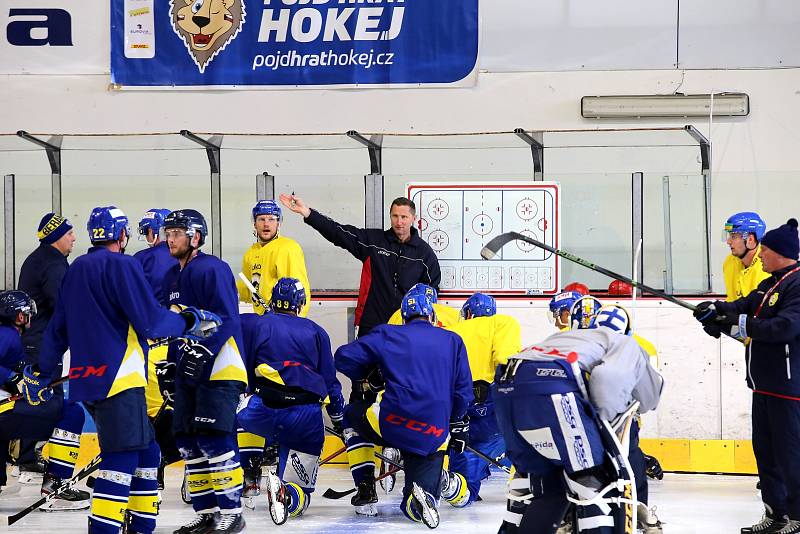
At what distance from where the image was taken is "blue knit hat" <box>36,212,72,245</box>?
6680mm

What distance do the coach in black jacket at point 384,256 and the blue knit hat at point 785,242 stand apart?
2529 mm

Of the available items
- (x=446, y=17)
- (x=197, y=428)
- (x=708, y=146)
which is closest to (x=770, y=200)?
(x=708, y=146)

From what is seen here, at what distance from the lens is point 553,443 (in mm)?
3959

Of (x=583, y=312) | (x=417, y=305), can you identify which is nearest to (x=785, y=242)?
(x=583, y=312)

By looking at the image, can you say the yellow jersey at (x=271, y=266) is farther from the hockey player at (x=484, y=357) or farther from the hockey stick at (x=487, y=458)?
the hockey stick at (x=487, y=458)

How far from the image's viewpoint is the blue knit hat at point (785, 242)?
208 inches

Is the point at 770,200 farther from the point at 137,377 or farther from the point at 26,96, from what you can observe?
the point at 26,96

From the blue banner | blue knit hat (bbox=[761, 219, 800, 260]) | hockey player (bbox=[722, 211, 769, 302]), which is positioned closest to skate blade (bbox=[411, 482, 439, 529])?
blue knit hat (bbox=[761, 219, 800, 260])

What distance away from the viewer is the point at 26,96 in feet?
31.8

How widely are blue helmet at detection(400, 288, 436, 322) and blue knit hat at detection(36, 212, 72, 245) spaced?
2.13m

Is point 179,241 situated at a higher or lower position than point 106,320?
higher

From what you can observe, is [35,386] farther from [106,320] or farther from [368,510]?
[368,510]

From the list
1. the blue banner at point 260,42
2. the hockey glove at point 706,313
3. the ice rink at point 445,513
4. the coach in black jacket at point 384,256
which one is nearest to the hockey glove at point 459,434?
the ice rink at point 445,513

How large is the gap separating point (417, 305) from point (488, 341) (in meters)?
0.82
